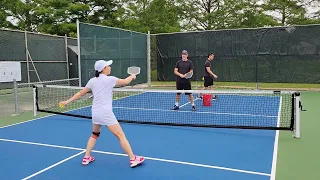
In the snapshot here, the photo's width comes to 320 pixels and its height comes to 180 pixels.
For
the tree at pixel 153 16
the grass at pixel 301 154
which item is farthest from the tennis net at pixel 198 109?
the tree at pixel 153 16

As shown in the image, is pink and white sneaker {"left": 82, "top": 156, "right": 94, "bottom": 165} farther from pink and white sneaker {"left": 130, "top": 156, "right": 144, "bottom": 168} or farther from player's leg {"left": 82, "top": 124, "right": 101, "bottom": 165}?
pink and white sneaker {"left": 130, "top": 156, "right": 144, "bottom": 168}

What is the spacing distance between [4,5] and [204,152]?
2682 centimetres

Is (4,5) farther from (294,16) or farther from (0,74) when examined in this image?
(294,16)

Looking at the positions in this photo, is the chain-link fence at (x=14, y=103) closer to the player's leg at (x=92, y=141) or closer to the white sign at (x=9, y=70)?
the white sign at (x=9, y=70)

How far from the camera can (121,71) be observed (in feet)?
44.0

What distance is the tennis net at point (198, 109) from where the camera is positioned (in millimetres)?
6688

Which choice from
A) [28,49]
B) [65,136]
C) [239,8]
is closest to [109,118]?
[65,136]

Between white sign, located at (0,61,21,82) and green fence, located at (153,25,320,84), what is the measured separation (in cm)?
709

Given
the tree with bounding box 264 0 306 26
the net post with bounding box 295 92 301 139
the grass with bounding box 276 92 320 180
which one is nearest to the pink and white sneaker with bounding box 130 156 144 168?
the grass with bounding box 276 92 320 180

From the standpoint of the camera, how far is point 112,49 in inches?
502

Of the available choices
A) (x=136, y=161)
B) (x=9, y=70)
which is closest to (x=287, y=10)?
(x=9, y=70)

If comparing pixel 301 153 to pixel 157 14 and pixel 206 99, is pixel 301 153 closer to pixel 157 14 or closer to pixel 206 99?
pixel 206 99

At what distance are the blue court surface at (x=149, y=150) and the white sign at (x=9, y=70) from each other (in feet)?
19.6

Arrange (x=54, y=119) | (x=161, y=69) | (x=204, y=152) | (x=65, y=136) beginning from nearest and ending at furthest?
(x=204, y=152), (x=65, y=136), (x=54, y=119), (x=161, y=69)
